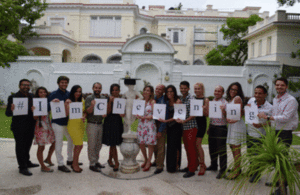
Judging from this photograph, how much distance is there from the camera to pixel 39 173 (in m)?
5.01

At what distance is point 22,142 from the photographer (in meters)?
4.88

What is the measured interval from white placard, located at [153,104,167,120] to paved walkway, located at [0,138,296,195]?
129 centimetres

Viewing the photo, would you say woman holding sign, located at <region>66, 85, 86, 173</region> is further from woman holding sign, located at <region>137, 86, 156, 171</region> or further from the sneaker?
woman holding sign, located at <region>137, 86, 156, 171</region>

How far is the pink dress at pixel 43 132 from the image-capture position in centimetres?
495

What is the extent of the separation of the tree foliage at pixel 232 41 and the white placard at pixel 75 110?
21.3 metres

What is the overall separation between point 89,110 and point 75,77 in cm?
1527

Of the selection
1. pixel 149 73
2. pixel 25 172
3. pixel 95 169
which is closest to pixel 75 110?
pixel 95 169

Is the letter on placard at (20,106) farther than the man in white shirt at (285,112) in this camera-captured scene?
Yes

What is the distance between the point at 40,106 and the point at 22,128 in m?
0.58

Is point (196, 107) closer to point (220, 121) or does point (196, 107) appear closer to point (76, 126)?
point (220, 121)

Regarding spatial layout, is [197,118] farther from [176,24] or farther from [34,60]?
[176,24]

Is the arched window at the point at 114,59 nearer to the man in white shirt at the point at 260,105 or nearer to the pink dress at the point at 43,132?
the pink dress at the point at 43,132

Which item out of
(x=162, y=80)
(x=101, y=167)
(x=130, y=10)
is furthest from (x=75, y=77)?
(x=101, y=167)

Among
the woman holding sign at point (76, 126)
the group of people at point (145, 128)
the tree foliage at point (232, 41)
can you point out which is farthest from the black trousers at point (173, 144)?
the tree foliage at point (232, 41)
